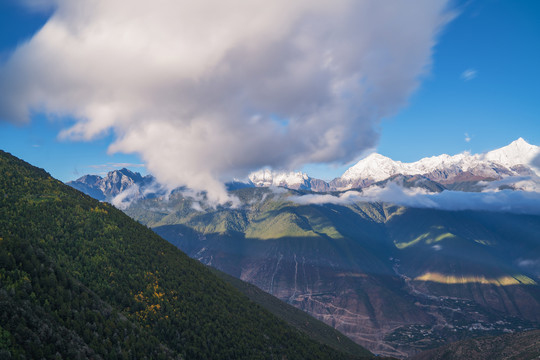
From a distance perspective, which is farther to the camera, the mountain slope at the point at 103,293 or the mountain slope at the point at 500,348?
the mountain slope at the point at 500,348

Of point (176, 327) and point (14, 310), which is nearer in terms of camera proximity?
point (14, 310)

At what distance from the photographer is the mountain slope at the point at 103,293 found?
4216 centimetres

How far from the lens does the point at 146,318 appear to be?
2992 inches

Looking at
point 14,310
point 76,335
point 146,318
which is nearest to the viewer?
point 14,310

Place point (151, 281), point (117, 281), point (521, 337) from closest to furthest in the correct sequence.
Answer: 1. point (117, 281)
2. point (151, 281)
3. point (521, 337)

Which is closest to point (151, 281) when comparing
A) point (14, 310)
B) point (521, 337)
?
point (14, 310)

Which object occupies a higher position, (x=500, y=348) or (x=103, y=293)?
(x=103, y=293)

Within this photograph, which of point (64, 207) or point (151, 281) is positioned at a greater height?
point (64, 207)

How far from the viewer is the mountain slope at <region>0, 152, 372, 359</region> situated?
42.2 metres

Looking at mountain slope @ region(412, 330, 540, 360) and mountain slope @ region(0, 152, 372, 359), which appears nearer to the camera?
mountain slope @ region(0, 152, 372, 359)

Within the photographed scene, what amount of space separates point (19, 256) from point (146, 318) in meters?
38.7

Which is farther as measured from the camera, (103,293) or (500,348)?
(500,348)

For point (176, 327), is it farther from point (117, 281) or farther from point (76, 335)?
point (76, 335)

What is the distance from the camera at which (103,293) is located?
245ft
